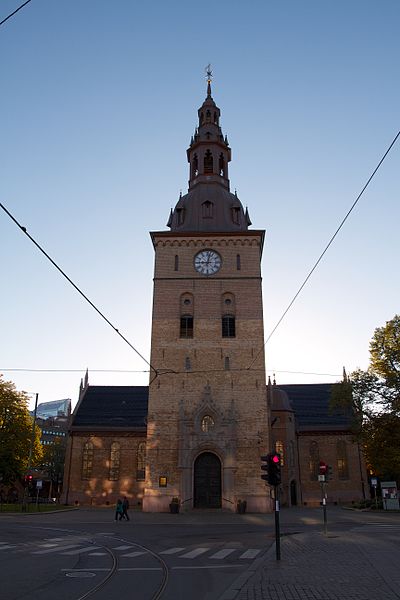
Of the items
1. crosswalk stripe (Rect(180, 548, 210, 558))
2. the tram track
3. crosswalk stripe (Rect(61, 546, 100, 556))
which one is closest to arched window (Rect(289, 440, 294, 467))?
the tram track

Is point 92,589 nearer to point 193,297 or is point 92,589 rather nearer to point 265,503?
point 265,503

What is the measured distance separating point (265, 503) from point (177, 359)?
37.6 feet

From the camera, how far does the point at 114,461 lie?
47.0m

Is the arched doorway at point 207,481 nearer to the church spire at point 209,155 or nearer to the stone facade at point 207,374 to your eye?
the stone facade at point 207,374

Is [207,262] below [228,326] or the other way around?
the other way around

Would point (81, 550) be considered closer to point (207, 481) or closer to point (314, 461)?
point (207, 481)

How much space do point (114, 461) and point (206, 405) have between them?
14802 mm

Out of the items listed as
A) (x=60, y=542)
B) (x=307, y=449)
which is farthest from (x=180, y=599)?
(x=307, y=449)

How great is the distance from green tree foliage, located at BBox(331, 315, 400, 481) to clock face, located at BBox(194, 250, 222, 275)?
12.7 metres

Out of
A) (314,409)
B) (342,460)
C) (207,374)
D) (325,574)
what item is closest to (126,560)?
(325,574)

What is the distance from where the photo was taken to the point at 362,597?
831cm

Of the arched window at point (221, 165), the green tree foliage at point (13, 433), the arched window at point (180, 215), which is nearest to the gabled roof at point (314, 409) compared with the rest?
the arched window at point (180, 215)

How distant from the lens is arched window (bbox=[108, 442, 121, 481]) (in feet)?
151

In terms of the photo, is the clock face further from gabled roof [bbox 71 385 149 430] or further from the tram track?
the tram track
